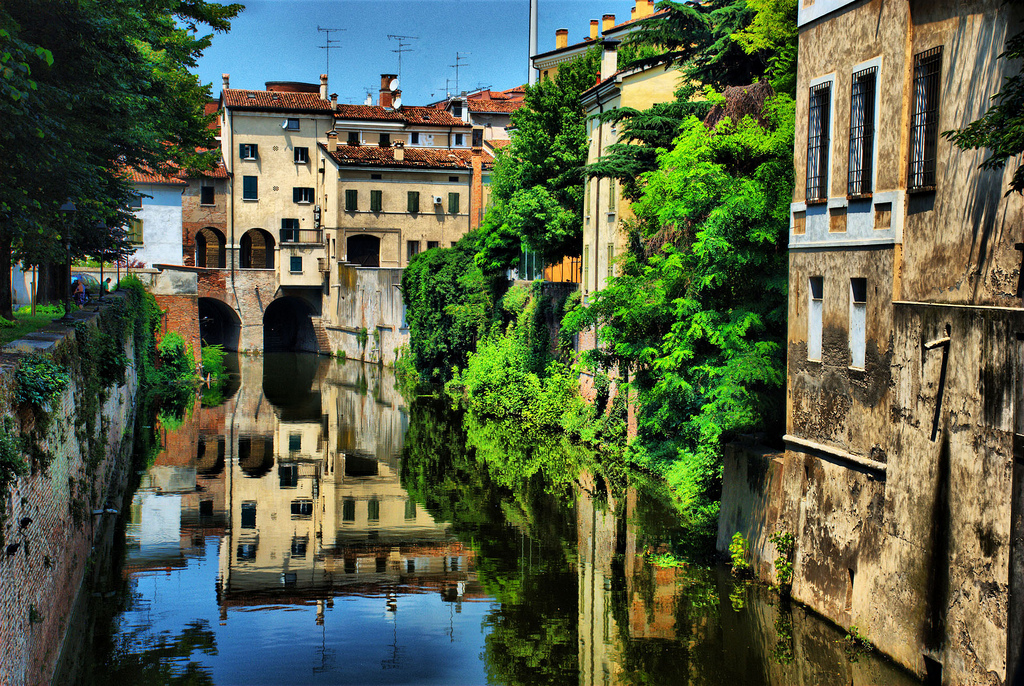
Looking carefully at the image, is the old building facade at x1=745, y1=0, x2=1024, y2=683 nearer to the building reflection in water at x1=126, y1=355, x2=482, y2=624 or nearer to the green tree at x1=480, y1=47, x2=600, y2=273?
the building reflection in water at x1=126, y1=355, x2=482, y2=624

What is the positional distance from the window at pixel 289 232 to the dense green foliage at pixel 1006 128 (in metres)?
50.7

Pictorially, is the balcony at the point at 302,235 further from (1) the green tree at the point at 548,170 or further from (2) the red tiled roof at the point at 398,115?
(1) the green tree at the point at 548,170

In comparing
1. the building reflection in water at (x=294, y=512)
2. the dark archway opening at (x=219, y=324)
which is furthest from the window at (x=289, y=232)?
the building reflection in water at (x=294, y=512)

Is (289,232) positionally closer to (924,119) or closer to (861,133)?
(861,133)

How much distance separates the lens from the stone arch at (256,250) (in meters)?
58.5

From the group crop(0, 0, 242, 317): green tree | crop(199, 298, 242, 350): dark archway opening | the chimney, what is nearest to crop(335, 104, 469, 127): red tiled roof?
the chimney

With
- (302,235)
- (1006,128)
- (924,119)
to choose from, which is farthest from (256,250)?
(1006,128)

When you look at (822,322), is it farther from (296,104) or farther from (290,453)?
(296,104)

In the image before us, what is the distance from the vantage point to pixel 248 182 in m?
56.8

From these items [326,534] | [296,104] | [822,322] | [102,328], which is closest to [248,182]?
[296,104]

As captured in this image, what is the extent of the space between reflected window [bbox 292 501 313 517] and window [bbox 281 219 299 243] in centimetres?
3685

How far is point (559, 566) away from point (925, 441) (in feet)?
25.7

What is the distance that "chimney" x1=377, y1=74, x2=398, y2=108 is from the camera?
216ft

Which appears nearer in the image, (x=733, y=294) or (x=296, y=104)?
(x=733, y=294)
